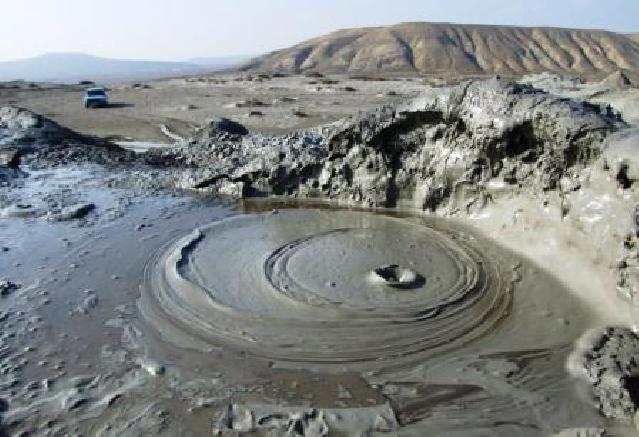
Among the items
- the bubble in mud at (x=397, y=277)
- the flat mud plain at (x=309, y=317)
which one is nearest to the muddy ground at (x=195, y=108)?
the flat mud plain at (x=309, y=317)

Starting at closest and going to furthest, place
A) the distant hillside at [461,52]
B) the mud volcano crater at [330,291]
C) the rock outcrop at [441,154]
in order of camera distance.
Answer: the mud volcano crater at [330,291] < the rock outcrop at [441,154] < the distant hillside at [461,52]

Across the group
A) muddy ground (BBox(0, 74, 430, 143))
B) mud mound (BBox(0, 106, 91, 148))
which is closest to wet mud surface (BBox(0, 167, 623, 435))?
mud mound (BBox(0, 106, 91, 148))

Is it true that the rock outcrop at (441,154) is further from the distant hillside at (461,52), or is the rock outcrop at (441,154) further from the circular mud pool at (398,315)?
the distant hillside at (461,52)

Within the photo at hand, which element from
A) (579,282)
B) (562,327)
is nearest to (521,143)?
(579,282)

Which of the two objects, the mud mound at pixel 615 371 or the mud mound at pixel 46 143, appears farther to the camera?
the mud mound at pixel 46 143

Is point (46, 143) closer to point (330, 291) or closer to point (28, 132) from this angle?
point (28, 132)

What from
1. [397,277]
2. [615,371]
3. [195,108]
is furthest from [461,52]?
[615,371]
